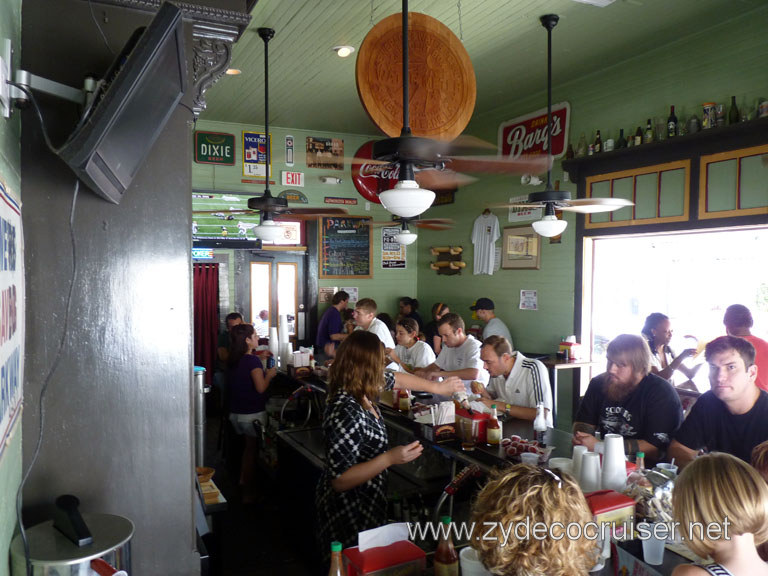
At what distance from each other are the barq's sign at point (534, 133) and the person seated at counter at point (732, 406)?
4024 millimetres

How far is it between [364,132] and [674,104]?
485 centimetres

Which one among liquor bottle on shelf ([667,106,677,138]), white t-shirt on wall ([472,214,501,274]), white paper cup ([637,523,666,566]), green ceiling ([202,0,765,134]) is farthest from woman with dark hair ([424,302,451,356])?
white paper cup ([637,523,666,566])

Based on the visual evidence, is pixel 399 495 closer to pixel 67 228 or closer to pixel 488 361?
pixel 488 361

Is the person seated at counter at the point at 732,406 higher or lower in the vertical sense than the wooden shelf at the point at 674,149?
lower

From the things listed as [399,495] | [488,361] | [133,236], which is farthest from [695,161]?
[133,236]

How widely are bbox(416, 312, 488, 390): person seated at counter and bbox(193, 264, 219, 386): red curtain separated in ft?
13.2

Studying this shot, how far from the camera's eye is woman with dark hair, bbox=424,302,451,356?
785 centimetres

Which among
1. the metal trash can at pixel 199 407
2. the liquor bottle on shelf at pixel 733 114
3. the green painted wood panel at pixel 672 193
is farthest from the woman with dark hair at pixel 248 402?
the liquor bottle on shelf at pixel 733 114

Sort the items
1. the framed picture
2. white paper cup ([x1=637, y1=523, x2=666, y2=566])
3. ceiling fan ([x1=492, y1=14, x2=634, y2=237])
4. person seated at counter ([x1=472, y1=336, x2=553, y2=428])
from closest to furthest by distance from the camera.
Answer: white paper cup ([x1=637, y1=523, x2=666, y2=566]) → person seated at counter ([x1=472, y1=336, x2=553, y2=428]) → ceiling fan ([x1=492, y1=14, x2=634, y2=237]) → the framed picture

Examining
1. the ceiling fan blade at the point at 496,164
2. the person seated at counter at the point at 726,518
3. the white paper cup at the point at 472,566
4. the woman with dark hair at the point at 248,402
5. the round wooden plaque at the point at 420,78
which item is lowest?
the woman with dark hair at the point at 248,402

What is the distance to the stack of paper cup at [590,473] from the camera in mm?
2268

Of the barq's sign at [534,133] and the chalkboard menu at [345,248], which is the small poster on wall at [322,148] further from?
the barq's sign at [534,133]

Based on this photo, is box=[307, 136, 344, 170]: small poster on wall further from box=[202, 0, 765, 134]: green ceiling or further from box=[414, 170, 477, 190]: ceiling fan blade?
box=[414, 170, 477, 190]: ceiling fan blade

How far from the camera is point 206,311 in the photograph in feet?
26.3
